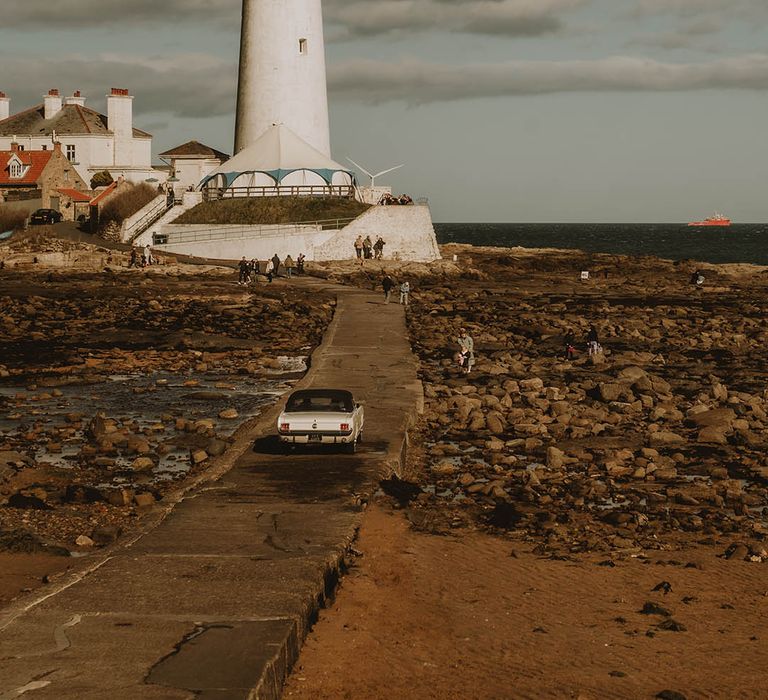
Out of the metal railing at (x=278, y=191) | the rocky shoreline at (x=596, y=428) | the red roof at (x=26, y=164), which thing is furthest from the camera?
the red roof at (x=26, y=164)

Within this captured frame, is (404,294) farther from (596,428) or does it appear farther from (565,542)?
(565,542)

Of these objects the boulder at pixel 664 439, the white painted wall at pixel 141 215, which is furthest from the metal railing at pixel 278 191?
the boulder at pixel 664 439

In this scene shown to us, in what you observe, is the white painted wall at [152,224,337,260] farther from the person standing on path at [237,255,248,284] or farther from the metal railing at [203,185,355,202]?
the person standing on path at [237,255,248,284]

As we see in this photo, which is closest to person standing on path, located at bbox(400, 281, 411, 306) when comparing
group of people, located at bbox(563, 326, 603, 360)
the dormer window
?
group of people, located at bbox(563, 326, 603, 360)

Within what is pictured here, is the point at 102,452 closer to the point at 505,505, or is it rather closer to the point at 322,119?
the point at 505,505

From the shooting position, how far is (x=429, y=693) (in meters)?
11.4

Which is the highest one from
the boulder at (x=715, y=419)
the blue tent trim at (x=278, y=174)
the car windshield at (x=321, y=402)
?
the blue tent trim at (x=278, y=174)

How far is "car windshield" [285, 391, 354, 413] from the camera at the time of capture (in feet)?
67.8

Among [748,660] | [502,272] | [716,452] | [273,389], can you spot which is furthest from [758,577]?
[502,272]

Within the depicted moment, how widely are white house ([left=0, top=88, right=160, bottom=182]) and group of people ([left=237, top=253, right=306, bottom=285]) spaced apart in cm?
2799

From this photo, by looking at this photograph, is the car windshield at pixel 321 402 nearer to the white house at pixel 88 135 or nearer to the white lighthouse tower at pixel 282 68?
the white lighthouse tower at pixel 282 68

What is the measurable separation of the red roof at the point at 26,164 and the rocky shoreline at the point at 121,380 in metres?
21.8

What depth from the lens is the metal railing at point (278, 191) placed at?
69125 mm

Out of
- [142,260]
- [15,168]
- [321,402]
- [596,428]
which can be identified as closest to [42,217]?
[15,168]
